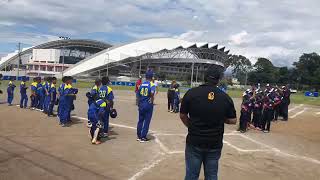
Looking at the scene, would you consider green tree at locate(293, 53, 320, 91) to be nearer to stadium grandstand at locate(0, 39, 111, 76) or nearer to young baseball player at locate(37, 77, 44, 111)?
stadium grandstand at locate(0, 39, 111, 76)

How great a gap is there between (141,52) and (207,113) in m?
107

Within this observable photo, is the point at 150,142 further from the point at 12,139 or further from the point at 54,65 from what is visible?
the point at 54,65

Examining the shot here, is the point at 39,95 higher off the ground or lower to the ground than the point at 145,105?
lower

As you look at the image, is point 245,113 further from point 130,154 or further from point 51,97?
point 51,97

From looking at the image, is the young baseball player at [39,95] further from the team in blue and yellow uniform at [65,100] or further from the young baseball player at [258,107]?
the young baseball player at [258,107]

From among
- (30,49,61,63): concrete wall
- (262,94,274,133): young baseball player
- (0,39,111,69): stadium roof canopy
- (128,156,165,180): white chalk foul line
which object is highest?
(0,39,111,69): stadium roof canopy

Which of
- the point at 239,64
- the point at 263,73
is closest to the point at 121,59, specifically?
the point at 263,73

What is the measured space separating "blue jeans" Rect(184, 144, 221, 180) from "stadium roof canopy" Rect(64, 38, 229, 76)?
9842cm

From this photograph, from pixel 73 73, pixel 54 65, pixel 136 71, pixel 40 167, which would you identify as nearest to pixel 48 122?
pixel 40 167

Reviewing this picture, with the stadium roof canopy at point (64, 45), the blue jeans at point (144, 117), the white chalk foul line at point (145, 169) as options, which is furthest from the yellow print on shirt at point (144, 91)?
the stadium roof canopy at point (64, 45)

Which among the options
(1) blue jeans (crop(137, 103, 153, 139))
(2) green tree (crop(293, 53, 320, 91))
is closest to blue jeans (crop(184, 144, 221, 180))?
(1) blue jeans (crop(137, 103, 153, 139))

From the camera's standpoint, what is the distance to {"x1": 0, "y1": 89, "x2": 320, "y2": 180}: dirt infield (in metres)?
7.08

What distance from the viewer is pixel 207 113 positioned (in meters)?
4.74

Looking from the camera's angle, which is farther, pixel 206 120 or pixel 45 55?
pixel 45 55
